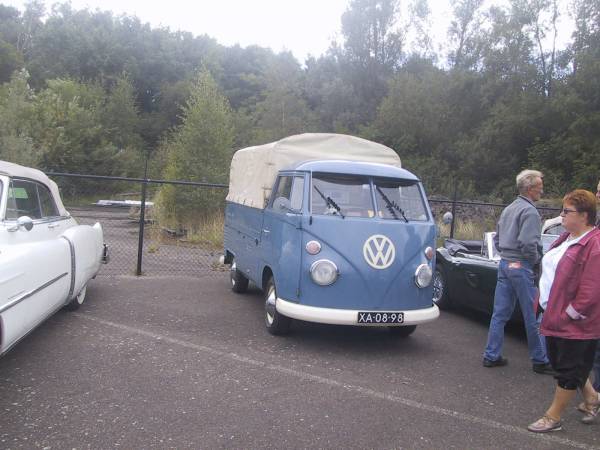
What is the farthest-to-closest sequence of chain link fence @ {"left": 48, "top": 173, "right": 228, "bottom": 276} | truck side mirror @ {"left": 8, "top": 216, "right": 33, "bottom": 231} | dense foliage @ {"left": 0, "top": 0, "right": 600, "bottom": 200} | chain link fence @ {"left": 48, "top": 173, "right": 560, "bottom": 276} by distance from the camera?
dense foliage @ {"left": 0, "top": 0, "right": 600, "bottom": 200}, chain link fence @ {"left": 48, "top": 173, "right": 560, "bottom": 276}, chain link fence @ {"left": 48, "top": 173, "right": 228, "bottom": 276}, truck side mirror @ {"left": 8, "top": 216, "right": 33, "bottom": 231}

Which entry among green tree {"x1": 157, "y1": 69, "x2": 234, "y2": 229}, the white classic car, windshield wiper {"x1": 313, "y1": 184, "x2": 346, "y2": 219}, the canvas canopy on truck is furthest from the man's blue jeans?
green tree {"x1": 157, "y1": 69, "x2": 234, "y2": 229}

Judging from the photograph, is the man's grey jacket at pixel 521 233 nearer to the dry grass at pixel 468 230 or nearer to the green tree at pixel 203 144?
the dry grass at pixel 468 230

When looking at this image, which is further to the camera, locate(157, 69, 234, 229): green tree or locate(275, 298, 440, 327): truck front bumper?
locate(157, 69, 234, 229): green tree

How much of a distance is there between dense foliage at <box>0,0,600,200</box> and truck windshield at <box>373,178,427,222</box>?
12.8 metres

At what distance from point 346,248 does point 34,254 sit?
2.92 metres

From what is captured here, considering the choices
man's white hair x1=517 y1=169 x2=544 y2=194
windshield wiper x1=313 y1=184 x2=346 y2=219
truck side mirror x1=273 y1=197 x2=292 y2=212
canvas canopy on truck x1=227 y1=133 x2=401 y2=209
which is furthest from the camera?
canvas canopy on truck x1=227 y1=133 x2=401 y2=209

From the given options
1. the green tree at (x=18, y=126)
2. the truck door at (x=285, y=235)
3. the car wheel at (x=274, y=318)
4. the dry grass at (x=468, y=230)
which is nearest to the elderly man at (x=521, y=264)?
the truck door at (x=285, y=235)

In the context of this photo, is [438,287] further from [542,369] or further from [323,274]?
[323,274]

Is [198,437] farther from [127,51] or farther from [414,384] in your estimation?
[127,51]

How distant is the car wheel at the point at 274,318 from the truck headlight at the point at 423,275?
1.47m

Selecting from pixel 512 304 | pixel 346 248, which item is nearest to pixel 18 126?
pixel 346 248

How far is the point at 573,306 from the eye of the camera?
357cm

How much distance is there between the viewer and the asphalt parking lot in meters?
3.49

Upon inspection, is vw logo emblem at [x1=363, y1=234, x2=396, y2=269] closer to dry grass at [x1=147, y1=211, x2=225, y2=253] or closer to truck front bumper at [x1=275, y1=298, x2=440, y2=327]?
truck front bumper at [x1=275, y1=298, x2=440, y2=327]
